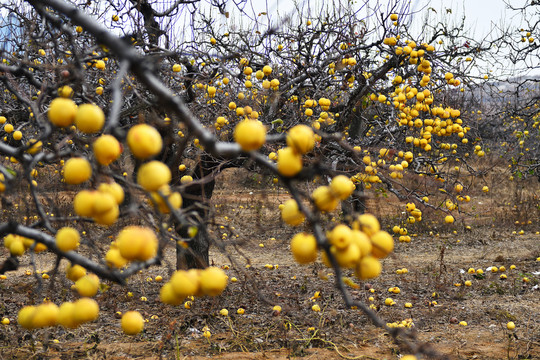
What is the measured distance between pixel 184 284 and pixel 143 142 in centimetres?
39

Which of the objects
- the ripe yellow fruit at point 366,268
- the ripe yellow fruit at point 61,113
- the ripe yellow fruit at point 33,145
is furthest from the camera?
the ripe yellow fruit at point 33,145

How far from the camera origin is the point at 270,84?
4.81 metres

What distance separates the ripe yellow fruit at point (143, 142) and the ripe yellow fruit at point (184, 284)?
1.10 feet

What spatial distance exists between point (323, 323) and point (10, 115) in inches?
182

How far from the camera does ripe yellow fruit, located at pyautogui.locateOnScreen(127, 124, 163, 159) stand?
1043 millimetres

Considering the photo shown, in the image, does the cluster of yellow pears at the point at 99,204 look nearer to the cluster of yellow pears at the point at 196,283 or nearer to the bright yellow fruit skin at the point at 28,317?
the cluster of yellow pears at the point at 196,283

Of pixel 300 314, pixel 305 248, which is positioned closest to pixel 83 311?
pixel 305 248

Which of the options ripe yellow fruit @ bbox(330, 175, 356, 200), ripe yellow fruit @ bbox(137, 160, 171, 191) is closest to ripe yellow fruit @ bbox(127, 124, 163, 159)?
ripe yellow fruit @ bbox(137, 160, 171, 191)

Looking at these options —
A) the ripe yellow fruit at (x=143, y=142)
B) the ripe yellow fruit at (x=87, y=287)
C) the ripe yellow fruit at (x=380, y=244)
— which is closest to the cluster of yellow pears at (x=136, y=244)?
the ripe yellow fruit at (x=143, y=142)

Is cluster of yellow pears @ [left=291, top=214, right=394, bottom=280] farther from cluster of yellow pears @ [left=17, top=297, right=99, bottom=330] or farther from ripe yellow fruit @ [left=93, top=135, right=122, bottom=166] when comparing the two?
cluster of yellow pears @ [left=17, top=297, right=99, bottom=330]

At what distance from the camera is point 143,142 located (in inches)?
41.1

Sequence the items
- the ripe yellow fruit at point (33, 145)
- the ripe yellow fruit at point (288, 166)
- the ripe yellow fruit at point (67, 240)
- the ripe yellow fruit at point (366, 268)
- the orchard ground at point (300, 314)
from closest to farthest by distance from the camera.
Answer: the ripe yellow fruit at point (288, 166) → the ripe yellow fruit at point (366, 268) → the ripe yellow fruit at point (67, 240) → the ripe yellow fruit at point (33, 145) → the orchard ground at point (300, 314)

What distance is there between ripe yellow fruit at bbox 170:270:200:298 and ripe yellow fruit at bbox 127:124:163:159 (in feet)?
1.10

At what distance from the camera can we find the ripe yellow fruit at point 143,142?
104cm
